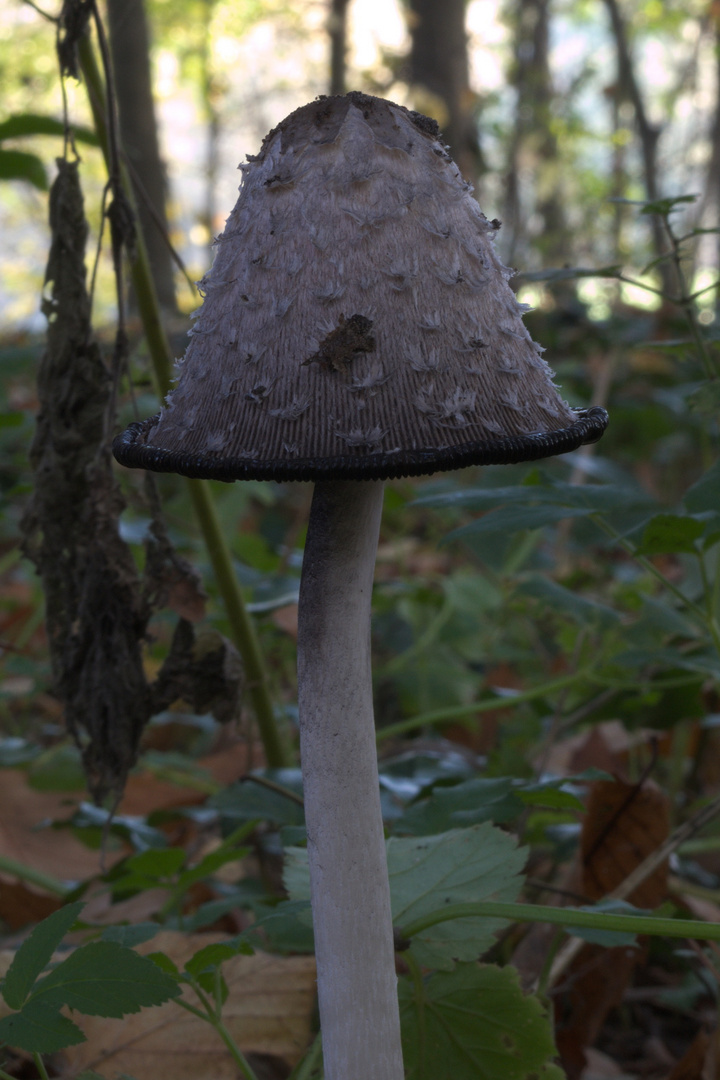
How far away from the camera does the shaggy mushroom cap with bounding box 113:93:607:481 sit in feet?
3.08

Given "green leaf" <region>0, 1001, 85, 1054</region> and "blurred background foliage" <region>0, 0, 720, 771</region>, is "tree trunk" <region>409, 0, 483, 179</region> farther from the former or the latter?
"green leaf" <region>0, 1001, 85, 1054</region>

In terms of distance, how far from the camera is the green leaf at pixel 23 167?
193cm

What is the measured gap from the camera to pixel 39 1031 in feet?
3.12

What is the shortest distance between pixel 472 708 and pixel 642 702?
0.48 metres

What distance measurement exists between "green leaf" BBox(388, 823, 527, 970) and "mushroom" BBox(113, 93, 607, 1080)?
0.18 metres

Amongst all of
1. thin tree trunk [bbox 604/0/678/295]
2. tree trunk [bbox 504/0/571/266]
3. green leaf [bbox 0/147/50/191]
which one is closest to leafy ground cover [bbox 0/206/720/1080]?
green leaf [bbox 0/147/50/191]

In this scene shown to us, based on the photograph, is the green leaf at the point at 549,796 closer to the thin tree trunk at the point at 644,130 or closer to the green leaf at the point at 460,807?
the green leaf at the point at 460,807

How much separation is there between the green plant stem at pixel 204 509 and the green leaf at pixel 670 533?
83 centimetres

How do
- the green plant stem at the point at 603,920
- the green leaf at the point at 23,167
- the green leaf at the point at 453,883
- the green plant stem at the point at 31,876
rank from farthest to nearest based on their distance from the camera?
the green leaf at the point at 23,167 < the green plant stem at the point at 31,876 < the green leaf at the point at 453,883 < the green plant stem at the point at 603,920

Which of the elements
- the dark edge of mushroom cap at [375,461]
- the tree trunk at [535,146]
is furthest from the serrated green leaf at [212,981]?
the tree trunk at [535,146]

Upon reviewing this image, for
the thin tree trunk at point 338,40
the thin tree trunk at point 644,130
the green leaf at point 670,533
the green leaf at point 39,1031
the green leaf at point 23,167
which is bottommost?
the green leaf at point 39,1031

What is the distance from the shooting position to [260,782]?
1.71m

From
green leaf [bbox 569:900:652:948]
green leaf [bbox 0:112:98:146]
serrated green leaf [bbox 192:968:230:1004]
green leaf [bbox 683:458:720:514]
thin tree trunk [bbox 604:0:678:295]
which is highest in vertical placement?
thin tree trunk [bbox 604:0:678:295]

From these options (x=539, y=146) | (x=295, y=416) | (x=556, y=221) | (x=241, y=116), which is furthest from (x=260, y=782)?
(x=241, y=116)
